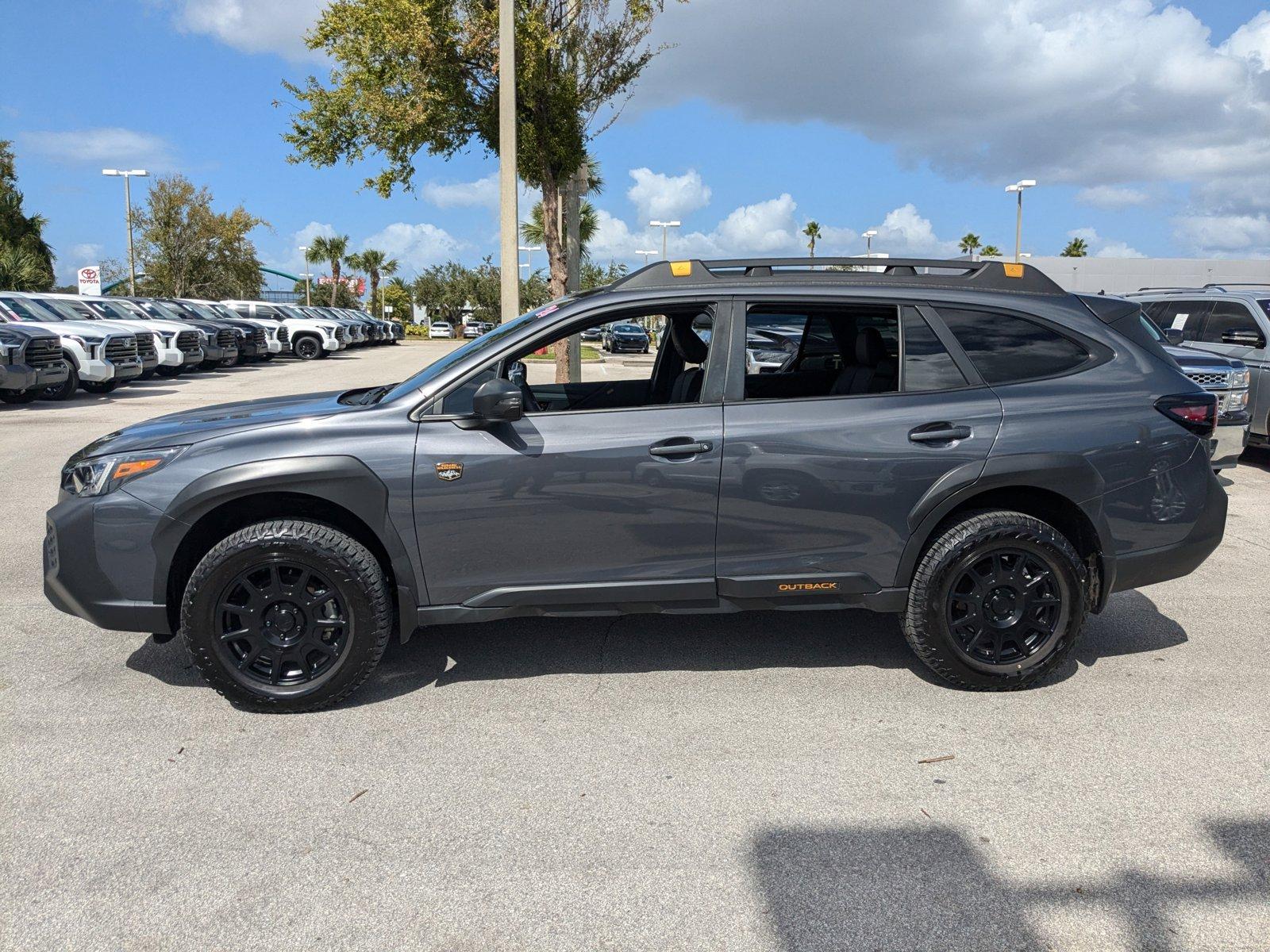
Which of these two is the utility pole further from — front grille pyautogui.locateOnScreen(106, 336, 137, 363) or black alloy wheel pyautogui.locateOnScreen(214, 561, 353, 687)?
front grille pyautogui.locateOnScreen(106, 336, 137, 363)

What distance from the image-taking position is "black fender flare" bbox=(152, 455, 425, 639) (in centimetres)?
383

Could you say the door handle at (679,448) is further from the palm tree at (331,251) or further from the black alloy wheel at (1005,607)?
the palm tree at (331,251)

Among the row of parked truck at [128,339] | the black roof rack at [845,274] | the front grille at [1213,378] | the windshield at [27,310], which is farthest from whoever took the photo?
the windshield at [27,310]

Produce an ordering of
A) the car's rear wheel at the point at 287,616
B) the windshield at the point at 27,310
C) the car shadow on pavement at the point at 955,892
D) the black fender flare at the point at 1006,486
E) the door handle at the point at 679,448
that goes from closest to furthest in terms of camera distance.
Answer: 1. the car shadow on pavement at the point at 955,892
2. the car's rear wheel at the point at 287,616
3. the door handle at the point at 679,448
4. the black fender flare at the point at 1006,486
5. the windshield at the point at 27,310

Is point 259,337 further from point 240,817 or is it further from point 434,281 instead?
point 434,281

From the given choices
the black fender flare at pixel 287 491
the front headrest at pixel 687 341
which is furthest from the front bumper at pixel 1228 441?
the black fender flare at pixel 287 491

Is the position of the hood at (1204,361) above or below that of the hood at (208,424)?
above

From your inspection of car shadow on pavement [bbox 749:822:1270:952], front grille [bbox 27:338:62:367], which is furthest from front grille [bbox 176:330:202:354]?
car shadow on pavement [bbox 749:822:1270:952]

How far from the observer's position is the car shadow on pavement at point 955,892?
258cm

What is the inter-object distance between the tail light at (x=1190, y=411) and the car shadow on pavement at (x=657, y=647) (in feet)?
3.89

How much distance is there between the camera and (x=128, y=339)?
1788cm

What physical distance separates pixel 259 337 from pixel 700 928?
89.8 feet

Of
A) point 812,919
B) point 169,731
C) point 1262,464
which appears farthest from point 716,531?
point 1262,464

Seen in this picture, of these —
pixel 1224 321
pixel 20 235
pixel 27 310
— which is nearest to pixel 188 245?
pixel 20 235
